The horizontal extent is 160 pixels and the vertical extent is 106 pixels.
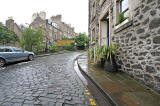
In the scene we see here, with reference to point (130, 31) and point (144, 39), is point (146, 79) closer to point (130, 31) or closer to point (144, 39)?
point (144, 39)

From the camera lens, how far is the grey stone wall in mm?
2742

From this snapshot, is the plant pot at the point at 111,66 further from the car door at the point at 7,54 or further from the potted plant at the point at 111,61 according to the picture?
the car door at the point at 7,54

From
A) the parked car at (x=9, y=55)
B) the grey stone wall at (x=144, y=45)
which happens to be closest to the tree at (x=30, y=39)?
the parked car at (x=9, y=55)

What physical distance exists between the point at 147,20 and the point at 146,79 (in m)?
1.88

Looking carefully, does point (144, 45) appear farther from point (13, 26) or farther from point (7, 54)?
point (13, 26)

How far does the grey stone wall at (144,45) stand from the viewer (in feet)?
9.00

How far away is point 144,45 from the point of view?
3.16 meters

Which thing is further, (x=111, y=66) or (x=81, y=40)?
(x=81, y=40)

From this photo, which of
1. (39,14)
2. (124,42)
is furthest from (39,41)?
(39,14)

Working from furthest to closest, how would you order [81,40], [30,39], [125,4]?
[81,40]
[30,39]
[125,4]

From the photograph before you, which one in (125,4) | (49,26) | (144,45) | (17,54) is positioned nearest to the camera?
(144,45)

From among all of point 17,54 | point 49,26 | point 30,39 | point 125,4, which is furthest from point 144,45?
point 49,26

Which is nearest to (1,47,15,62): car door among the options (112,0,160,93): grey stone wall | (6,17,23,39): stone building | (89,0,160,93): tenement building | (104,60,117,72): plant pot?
(104,60,117,72): plant pot

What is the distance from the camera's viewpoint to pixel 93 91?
10.5 ft
